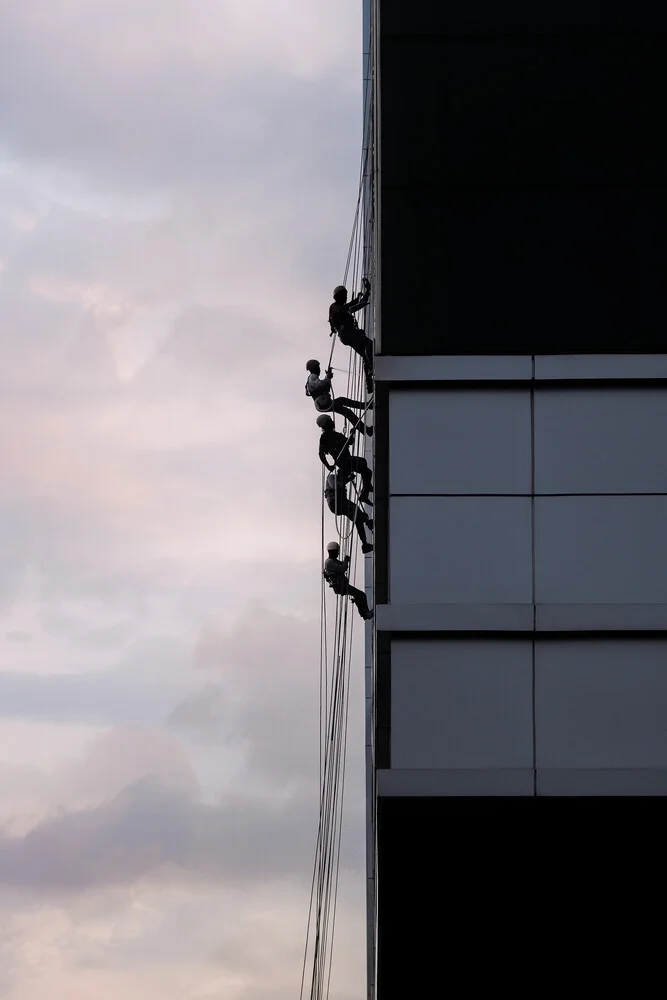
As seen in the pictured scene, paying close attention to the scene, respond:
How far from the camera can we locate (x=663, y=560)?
20797 millimetres

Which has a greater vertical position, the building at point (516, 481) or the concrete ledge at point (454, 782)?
the building at point (516, 481)

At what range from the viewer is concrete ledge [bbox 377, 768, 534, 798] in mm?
20156

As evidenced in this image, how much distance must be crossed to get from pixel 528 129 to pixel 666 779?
8.51 meters

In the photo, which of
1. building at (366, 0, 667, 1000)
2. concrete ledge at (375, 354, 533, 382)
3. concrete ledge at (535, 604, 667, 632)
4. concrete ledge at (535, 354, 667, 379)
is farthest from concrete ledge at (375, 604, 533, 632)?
concrete ledge at (535, 354, 667, 379)

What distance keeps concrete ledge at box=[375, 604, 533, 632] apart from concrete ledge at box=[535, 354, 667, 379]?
119 inches

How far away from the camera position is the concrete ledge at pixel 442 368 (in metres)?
21.0

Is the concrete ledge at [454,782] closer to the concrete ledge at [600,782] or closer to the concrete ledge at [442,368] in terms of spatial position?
the concrete ledge at [600,782]

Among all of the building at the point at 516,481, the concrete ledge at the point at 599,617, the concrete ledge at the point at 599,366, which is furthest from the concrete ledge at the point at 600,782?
the concrete ledge at the point at 599,366

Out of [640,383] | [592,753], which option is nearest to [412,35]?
[640,383]

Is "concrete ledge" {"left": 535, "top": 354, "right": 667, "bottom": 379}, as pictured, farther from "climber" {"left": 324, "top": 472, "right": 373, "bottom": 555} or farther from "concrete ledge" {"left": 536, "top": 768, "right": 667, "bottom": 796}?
"climber" {"left": 324, "top": 472, "right": 373, "bottom": 555}

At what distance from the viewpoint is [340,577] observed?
26.9m

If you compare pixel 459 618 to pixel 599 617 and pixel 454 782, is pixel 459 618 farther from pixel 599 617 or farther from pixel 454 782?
pixel 454 782

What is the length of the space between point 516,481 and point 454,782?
380 cm

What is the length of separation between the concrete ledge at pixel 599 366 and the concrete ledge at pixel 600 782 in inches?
192
